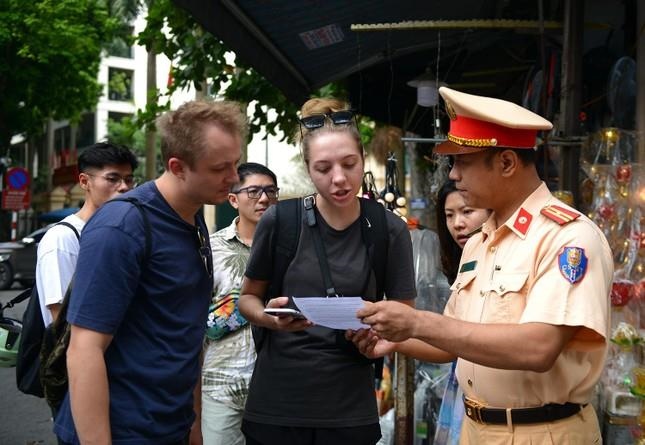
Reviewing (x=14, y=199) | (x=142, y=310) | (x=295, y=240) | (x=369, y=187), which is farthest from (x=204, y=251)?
(x=14, y=199)

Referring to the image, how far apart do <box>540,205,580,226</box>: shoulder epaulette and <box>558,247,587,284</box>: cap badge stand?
4.1 inches

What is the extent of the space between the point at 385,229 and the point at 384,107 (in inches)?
239

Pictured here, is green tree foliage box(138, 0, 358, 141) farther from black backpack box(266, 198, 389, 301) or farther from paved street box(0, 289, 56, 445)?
black backpack box(266, 198, 389, 301)

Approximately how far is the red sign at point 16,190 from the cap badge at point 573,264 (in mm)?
25390

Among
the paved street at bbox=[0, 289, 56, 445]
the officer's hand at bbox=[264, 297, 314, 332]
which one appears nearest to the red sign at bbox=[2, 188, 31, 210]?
the paved street at bbox=[0, 289, 56, 445]

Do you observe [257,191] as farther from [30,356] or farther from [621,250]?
[621,250]

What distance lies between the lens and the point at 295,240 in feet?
9.64

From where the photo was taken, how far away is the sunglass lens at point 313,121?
120 inches

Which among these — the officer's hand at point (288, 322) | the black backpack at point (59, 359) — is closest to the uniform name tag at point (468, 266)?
the officer's hand at point (288, 322)

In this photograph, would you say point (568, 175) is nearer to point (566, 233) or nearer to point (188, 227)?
point (566, 233)

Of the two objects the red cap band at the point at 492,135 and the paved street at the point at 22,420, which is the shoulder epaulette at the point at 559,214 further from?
the paved street at the point at 22,420

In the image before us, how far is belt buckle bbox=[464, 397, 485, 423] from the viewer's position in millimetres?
2473

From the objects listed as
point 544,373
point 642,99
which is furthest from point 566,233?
point 642,99

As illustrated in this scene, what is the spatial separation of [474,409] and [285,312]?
0.71m
